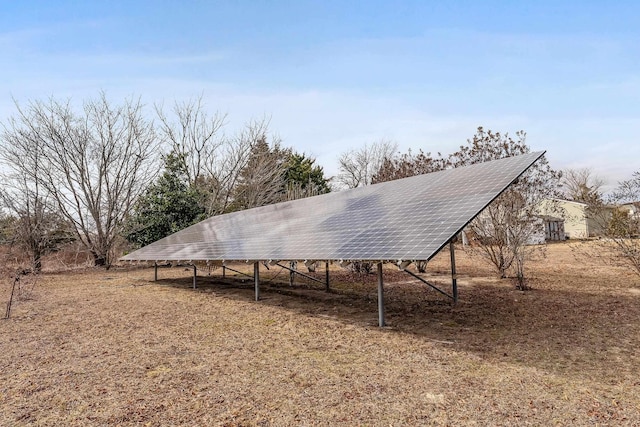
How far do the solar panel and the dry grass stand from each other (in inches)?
63.3

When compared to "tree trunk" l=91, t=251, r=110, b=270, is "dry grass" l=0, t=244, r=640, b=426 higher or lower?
lower

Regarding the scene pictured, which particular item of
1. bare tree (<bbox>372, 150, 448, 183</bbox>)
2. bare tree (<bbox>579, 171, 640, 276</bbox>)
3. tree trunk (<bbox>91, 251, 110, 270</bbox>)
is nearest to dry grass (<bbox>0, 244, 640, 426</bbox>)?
bare tree (<bbox>579, 171, 640, 276</bbox>)

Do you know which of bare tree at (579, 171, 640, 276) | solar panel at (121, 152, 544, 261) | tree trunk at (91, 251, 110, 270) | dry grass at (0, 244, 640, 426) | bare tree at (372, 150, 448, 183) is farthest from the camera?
tree trunk at (91, 251, 110, 270)

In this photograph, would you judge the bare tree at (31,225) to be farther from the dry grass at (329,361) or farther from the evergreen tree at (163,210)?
the dry grass at (329,361)

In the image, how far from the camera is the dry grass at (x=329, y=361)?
13.4 feet

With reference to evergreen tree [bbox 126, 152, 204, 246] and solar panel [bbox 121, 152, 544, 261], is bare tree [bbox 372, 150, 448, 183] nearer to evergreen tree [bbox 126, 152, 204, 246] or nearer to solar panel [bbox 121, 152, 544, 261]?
solar panel [bbox 121, 152, 544, 261]

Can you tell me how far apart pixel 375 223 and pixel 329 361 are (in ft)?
12.1

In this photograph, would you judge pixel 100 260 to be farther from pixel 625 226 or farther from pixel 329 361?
pixel 625 226

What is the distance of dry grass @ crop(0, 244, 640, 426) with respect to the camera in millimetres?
4078

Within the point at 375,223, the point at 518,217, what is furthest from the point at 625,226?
the point at 375,223

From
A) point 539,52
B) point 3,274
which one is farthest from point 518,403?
point 3,274

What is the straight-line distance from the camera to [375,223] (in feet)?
28.3

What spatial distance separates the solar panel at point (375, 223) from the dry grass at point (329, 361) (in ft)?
5.28

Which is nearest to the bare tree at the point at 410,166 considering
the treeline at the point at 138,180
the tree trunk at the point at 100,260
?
the treeline at the point at 138,180
